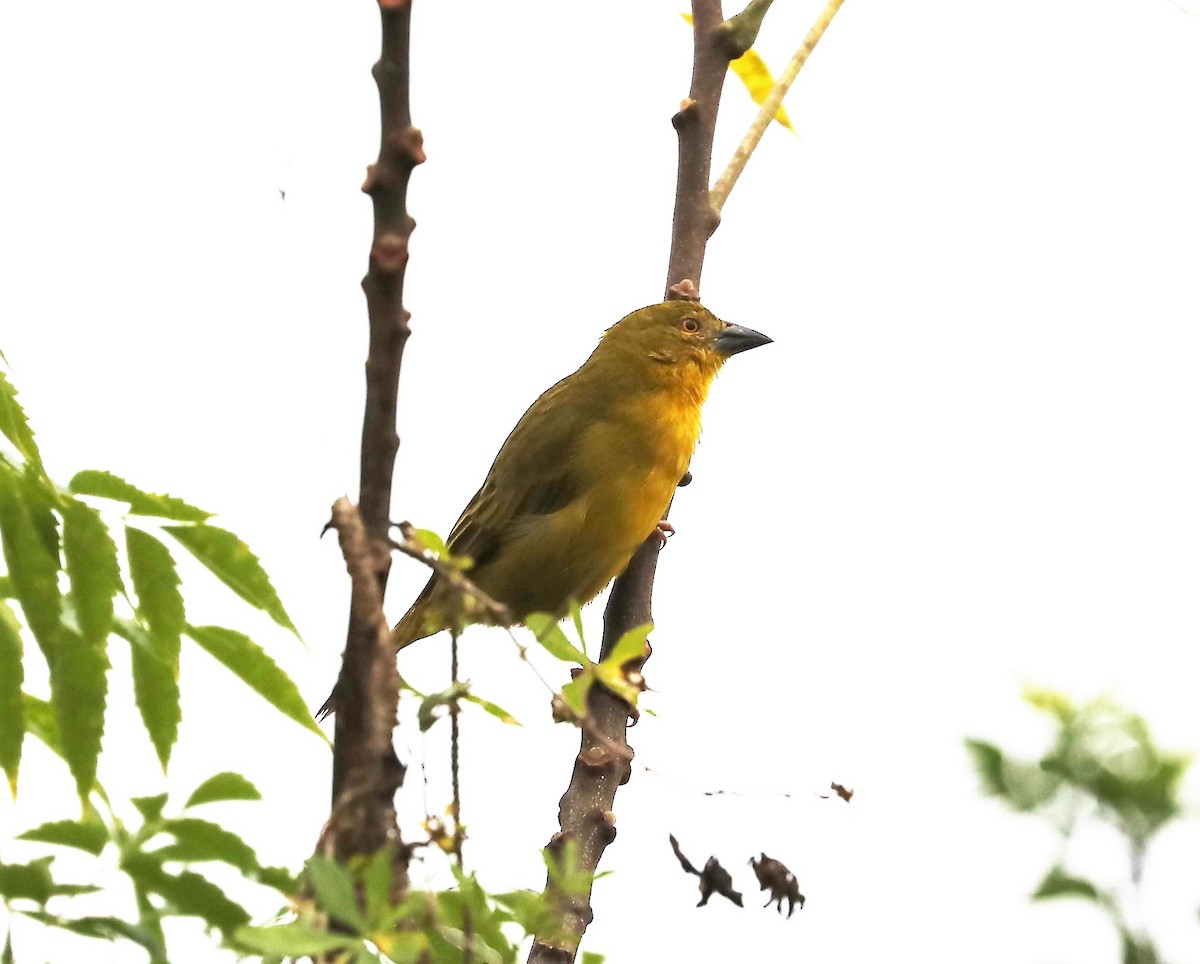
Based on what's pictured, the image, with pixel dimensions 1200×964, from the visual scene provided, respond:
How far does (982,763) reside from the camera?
1.60m

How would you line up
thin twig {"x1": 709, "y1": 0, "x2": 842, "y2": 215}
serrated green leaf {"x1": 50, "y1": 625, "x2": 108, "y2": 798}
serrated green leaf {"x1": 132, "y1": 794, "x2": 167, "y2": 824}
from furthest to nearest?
thin twig {"x1": 709, "y1": 0, "x2": 842, "y2": 215}, serrated green leaf {"x1": 50, "y1": 625, "x2": 108, "y2": 798}, serrated green leaf {"x1": 132, "y1": 794, "x2": 167, "y2": 824}

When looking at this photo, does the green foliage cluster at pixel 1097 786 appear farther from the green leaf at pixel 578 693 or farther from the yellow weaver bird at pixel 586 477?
the yellow weaver bird at pixel 586 477

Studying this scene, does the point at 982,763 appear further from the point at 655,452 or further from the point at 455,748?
the point at 655,452

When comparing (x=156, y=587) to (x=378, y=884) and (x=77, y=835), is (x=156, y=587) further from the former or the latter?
(x=378, y=884)

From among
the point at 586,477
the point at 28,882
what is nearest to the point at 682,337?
the point at 586,477

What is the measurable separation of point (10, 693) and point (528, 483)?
3967 mm

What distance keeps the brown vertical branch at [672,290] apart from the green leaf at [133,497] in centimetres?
96

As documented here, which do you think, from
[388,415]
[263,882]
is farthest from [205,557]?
[388,415]

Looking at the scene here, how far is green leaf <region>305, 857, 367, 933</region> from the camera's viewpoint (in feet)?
4.69

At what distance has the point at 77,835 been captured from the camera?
77.9 inches

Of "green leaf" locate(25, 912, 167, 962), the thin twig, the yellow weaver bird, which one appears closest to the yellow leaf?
the thin twig

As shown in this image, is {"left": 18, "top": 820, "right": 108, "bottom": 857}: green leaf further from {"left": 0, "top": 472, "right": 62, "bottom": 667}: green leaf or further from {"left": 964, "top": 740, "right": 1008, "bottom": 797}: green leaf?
{"left": 964, "top": 740, "right": 1008, "bottom": 797}: green leaf

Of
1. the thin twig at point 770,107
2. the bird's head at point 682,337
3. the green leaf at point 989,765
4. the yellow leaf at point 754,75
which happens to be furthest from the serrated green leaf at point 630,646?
the bird's head at point 682,337

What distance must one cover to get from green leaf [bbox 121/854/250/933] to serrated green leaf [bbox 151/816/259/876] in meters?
0.02
